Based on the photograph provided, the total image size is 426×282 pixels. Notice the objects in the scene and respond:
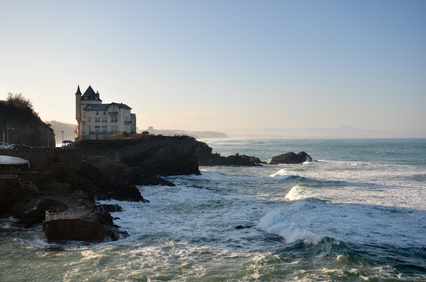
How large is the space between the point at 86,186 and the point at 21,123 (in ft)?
101

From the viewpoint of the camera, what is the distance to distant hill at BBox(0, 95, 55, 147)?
51.1 metres

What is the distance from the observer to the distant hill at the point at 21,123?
51.1 meters

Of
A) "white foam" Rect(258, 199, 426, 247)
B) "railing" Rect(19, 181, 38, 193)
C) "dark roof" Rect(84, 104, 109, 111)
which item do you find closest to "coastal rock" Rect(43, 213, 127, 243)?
"railing" Rect(19, 181, 38, 193)

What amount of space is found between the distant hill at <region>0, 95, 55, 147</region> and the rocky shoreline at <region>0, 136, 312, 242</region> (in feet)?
39.1

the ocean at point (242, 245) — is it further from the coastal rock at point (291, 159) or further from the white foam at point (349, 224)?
the coastal rock at point (291, 159)

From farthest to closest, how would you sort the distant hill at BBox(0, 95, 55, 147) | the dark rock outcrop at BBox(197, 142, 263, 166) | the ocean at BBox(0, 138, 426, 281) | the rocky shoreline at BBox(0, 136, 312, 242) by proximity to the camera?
the dark rock outcrop at BBox(197, 142, 263, 166)
the distant hill at BBox(0, 95, 55, 147)
the rocky shoreline at BBox(0, 136, 312, 242)
the ocean at BBox(0, 138, 426, 281)

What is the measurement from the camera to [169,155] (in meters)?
51.7

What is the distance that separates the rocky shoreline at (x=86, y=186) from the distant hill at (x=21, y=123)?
470 inches

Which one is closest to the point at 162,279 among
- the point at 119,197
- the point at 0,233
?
the point at 0,233

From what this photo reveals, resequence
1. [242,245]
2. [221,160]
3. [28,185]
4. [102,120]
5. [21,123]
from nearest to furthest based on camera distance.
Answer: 1. [242,245]
2. [28,185]
3. [21,123]
4. [102,120]
5. [221,160]

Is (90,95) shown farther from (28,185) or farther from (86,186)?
(28,185)

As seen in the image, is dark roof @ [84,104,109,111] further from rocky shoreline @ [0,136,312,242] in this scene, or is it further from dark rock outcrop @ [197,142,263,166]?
dark rock outcrop @ [197,142,263,166]

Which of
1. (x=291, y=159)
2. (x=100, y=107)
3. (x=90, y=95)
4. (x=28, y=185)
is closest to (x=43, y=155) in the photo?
(x=28, y=185)

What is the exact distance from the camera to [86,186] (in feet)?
94.2
